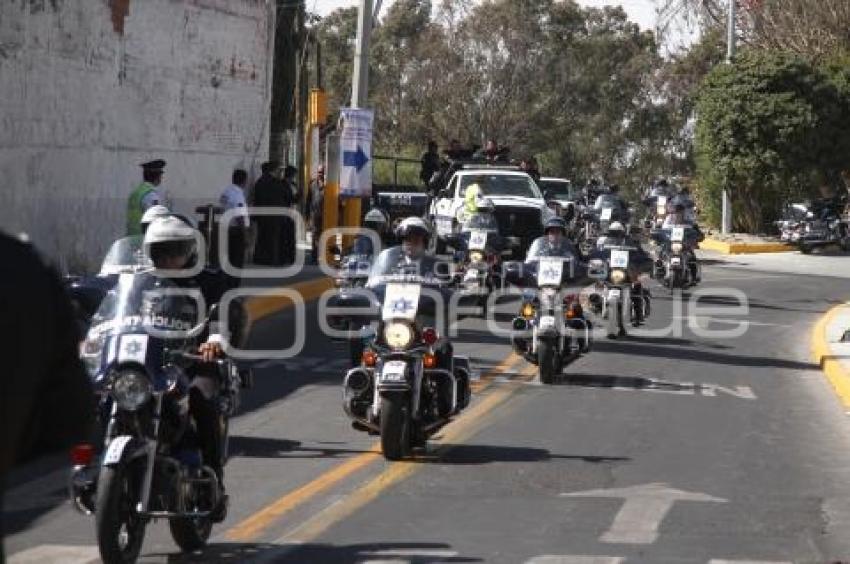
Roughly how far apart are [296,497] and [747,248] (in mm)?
31610

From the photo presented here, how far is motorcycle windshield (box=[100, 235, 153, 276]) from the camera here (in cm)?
981

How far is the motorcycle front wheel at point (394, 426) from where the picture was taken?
12.1 metres

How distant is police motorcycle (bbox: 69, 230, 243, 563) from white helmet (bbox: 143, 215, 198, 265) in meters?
0.14

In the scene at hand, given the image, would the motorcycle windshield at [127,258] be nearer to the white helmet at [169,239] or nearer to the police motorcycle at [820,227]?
the white helmet at [169,239]

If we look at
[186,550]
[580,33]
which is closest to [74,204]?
[186,550]

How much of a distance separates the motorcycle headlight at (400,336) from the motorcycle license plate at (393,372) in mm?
222

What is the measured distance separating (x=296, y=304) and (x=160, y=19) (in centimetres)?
607

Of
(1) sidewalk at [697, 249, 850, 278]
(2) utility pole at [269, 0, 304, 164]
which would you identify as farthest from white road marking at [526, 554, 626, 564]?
(2) utility pole at [269, 0, 304, 164]

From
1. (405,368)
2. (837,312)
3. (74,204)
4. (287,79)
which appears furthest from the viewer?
(287,79)

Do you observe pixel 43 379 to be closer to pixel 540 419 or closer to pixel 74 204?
pixel 540 419

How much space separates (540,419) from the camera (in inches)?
588

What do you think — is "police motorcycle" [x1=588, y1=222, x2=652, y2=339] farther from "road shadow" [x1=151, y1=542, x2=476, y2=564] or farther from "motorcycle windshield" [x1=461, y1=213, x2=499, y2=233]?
"road shadow" [x1=151, y1=542, x2=476, y2=564]

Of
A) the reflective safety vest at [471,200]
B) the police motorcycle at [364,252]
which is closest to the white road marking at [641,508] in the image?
the police motorcycle at [364,252]

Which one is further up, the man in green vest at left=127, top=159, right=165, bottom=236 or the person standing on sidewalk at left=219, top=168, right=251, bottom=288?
the man in green vest at left=127, top=159, right=165, bottom=236
